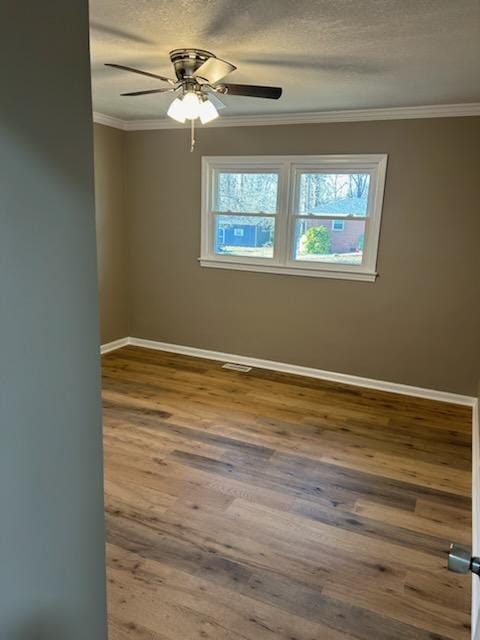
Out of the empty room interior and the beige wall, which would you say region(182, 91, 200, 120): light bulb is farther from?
the beige wall

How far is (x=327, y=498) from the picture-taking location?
2.69 metres

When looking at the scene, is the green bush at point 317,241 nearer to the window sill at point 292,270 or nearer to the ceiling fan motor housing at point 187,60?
the window sill at point 292,270

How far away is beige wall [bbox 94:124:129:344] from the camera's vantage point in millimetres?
4797

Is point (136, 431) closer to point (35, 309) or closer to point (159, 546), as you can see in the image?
point (159, 546)

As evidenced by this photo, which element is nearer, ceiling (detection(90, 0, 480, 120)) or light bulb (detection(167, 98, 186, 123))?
ceiling (detection(90, 0, 480, 120))

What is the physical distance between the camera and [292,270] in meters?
4.52

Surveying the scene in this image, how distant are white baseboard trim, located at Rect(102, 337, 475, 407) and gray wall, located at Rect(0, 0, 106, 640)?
3.69 meters

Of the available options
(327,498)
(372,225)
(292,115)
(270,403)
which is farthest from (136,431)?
(292,115)

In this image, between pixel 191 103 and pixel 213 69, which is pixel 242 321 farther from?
pixel 213 69

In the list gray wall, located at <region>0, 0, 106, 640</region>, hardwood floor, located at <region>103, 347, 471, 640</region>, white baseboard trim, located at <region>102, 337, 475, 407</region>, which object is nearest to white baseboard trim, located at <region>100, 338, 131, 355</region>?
white baseboard trim, located at <region>102, 337, 475, 407</region>

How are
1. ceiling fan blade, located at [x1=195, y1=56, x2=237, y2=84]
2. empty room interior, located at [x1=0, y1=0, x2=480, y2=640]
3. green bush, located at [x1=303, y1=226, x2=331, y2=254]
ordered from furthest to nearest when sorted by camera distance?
1. green bush, located at [x1=303, y1=226, x2=331, y2=254]
2. ceiling fan blade, located at [x1=195, y1=56, x2=237, y2=84]
3. empty room interior, located at [x1=0, y1=0, x2=480, y2=640]

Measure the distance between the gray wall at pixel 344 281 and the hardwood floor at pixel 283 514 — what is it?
1.81 feet

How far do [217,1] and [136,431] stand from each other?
274 cm

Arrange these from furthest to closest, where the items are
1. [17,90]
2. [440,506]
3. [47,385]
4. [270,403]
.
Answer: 1. [270,403]
2. [440,506]
3. [47,385]
4. [17,90]
